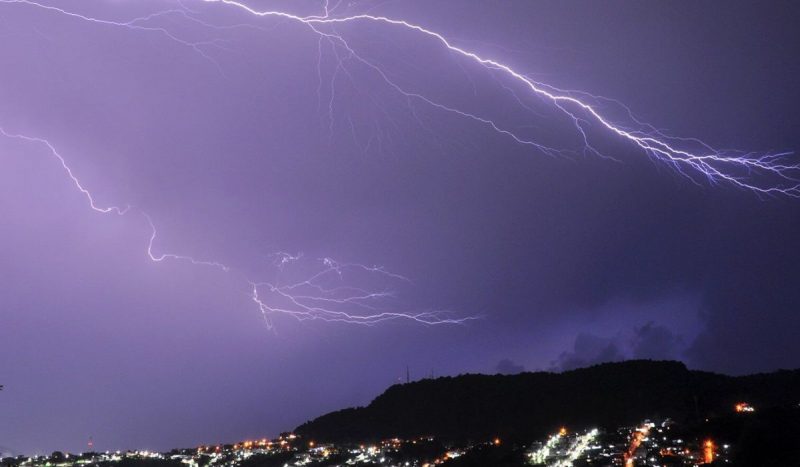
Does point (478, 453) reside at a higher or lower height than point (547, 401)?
lower

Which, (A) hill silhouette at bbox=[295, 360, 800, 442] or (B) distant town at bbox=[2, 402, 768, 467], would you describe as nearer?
(B) distant town at bbox=[2, 402, 768, 467]

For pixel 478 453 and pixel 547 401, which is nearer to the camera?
Answer: pixel 478 453

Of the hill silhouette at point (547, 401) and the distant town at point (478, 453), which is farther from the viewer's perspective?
the hill silhouette at point (547, 401)

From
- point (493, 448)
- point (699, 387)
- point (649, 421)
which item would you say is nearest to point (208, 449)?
point (493, 448)
